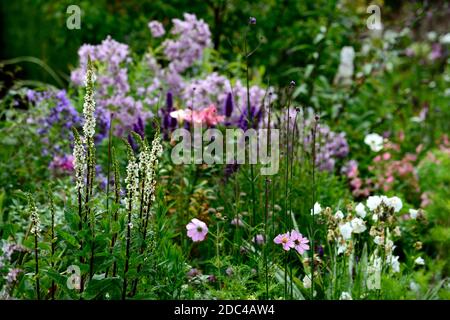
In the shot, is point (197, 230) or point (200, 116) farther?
point (200, 116)

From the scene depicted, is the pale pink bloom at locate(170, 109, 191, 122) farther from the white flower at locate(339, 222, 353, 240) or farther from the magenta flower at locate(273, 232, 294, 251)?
the magenta flower at locate(273, 232, 294, 251)

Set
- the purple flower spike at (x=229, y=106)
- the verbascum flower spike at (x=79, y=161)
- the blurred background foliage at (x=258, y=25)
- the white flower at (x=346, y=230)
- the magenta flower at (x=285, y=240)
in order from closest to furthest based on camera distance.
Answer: the verbascum flower spike at (x=79, y=161), the magenta flower at (x=285, y=240), the white flower at (x=346, y=230), the purple flower spike at (x=229, y=106), the blurred background foliage at (x=258, y=25)

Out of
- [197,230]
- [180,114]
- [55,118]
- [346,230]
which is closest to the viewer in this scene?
[197,230]

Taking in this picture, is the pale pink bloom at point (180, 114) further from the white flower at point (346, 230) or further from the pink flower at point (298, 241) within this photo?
the pink flower at point (298, 241)

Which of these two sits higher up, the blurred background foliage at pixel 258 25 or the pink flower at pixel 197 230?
the blurred background foliage at pixel 258 25

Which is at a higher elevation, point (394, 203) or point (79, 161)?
point (79, 161)

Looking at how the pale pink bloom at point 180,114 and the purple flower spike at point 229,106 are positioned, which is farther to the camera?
the purple flower spike at point 229,106

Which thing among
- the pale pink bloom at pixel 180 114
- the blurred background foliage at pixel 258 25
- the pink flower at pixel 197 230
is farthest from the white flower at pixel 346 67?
the pink flower at pixel 197 230

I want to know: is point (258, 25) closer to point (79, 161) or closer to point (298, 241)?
point (298, 241)

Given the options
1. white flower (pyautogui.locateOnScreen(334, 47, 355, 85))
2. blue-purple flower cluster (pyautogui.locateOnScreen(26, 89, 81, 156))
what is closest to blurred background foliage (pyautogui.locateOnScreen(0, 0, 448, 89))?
white flower (pyautogui.locateOnScreen(334, 47, 355, 85))

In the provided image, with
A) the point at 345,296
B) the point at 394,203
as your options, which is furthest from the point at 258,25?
the point at 345,296

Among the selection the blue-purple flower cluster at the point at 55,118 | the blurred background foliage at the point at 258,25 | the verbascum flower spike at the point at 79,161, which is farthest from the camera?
the blurred background foliage at the point at 258,25

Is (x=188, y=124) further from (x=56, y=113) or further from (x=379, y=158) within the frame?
(x=379, y=158)

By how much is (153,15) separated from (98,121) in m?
1.61
